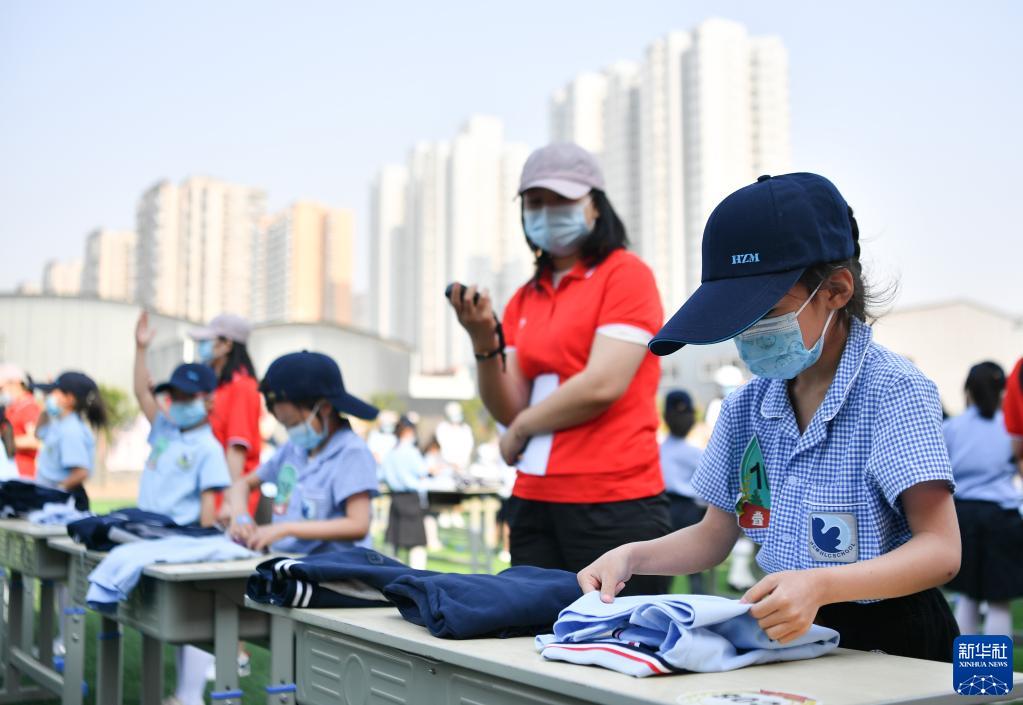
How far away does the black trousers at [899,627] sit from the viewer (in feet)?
5.74

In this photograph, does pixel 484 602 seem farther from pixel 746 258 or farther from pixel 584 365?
pixel 584 365

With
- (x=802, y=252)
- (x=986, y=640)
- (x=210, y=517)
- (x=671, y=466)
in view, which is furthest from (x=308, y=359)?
(x=671, y=466)

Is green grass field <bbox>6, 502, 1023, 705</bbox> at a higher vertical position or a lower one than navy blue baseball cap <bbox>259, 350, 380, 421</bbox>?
lower

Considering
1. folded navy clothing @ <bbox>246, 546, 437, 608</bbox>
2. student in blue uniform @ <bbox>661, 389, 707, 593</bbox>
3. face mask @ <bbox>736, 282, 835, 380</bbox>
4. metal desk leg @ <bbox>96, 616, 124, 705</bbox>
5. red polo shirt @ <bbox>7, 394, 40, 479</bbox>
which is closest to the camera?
face mask @ <bbox>736, 282, 835, 380</bbox>

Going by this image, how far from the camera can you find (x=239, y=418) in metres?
5.37

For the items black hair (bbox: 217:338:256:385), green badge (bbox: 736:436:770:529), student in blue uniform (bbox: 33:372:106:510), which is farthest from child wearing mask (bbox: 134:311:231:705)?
green badge (bbox: 736:436:770:529)

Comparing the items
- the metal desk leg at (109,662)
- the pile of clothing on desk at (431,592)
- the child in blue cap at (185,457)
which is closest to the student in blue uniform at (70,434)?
the child in blue cap at (185,457)

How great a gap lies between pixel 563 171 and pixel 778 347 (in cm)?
159

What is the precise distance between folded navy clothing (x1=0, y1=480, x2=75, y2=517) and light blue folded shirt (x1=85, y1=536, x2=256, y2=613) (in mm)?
2105

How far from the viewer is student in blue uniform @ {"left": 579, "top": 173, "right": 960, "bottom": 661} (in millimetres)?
1636

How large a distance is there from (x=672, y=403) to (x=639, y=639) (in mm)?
6981

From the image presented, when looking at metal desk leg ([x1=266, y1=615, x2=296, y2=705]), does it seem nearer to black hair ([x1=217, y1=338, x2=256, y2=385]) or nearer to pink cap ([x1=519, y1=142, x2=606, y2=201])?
pink cap ([x1=519, y1=142, x2=606, y2=201])

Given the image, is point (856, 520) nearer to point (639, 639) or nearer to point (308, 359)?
point (639, 639)

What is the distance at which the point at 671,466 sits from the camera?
812 centimetres
